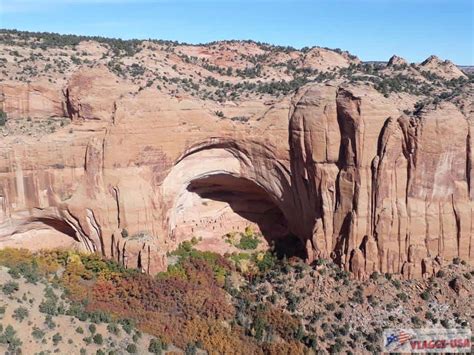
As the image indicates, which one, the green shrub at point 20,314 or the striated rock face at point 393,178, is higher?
the striated rock face at point 393,178

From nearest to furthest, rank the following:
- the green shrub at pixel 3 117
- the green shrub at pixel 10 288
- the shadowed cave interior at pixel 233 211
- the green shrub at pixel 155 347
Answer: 1. the green shrub at pixel 155 347
2. the green shrub at pixel 10 288
3. the green shrub at pixel 3 117
4. the shadowed cave interior at pixel 233 211

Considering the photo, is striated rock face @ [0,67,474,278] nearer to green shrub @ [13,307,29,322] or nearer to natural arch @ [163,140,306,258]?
natural arch @ [163,140,306,258]

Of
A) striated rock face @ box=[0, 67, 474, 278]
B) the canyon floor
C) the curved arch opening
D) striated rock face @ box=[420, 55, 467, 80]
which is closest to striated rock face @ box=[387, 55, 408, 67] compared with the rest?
striated rock face @ box=[420, 55, 467, 80]

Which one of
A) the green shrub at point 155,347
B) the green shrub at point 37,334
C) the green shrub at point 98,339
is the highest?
the green shrub at point 37,334

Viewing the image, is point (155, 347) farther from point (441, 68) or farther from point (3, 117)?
Result: point (441, 68)

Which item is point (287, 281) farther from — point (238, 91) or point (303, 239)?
point (238, 91)

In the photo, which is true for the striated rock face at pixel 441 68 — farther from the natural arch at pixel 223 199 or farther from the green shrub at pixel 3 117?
the green shrub at pixel 3 117

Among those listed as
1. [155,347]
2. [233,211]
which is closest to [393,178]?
[233,211]

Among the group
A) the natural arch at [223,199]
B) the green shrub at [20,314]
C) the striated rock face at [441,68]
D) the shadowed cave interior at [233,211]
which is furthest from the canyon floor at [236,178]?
the striated rock face at [441,68]
